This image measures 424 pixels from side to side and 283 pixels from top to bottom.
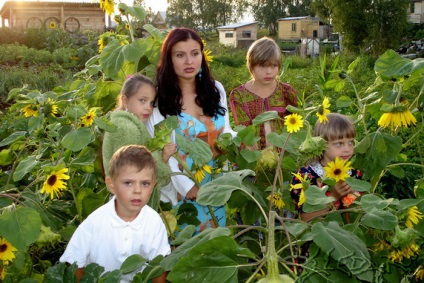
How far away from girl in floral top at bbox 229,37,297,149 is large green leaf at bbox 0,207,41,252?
1.27 meters

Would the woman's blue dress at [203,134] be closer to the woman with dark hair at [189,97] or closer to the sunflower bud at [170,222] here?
the woman with dark hair at [189,97]

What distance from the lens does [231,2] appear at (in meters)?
39.1

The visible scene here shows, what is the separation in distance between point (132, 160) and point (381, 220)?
→ 62cm

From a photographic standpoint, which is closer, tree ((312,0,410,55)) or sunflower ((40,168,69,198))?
sunflower ((40,168,69,198))

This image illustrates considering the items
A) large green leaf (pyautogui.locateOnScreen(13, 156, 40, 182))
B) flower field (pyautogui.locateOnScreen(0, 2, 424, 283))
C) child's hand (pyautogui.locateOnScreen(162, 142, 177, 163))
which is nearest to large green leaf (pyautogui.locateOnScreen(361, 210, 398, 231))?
flower field (pyautogui.locateOnScreen(0, 2, 424, 283))

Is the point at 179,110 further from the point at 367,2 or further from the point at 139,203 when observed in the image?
the point at 367,2

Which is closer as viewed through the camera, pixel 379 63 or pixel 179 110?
pixel 379 63

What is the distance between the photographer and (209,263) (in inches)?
47.2

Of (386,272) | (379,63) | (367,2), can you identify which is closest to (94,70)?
(379,63)

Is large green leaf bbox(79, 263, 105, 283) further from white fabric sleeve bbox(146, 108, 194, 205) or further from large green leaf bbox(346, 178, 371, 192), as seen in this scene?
white fabric sleeve bbox(146, 108, 194, 205)

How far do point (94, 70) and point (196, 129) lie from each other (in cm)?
59

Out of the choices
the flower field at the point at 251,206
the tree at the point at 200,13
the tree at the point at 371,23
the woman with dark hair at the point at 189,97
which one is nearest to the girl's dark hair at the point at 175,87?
the woman with dark hair at the point at 189,97

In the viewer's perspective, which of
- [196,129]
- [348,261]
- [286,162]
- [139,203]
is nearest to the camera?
[348,261]

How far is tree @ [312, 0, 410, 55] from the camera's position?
15.9m
